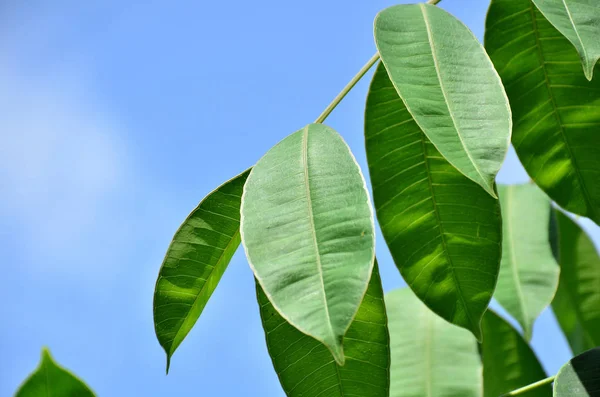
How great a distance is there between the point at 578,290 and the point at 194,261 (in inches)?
34.6

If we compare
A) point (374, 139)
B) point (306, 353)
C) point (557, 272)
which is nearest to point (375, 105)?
point (374, 139)

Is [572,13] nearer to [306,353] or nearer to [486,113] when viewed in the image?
[486,113]

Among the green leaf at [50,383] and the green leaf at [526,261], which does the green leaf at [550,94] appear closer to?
the green leaf at [526,261]

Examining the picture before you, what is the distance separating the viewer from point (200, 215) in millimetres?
778

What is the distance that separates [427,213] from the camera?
0.76 meters

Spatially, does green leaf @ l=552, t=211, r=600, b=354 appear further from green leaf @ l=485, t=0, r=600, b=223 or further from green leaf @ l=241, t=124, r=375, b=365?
green leaf @ l=241, t=124, r=375, b=365

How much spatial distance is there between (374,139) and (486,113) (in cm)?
17

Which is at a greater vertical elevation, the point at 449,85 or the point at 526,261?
the point at 449,85

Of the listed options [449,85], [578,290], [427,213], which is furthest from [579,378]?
[578,290]

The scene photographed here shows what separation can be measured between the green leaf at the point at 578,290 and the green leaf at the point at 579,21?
668 millimetres

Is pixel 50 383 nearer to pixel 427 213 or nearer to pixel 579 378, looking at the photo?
pixel 427 213

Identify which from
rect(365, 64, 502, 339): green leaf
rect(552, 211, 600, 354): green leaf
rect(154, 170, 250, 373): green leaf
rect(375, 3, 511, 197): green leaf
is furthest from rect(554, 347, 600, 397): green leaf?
rect(552, 211, 600, 354): green leaf

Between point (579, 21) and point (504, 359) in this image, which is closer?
point (579, 21)

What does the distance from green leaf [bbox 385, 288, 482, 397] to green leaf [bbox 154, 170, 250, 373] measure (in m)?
0.40
